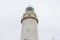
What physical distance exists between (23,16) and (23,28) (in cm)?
174

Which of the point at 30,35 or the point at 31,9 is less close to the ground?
the point at 31,9

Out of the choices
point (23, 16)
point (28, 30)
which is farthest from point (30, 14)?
point (28, 30)

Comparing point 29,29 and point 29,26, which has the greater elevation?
point 29,26

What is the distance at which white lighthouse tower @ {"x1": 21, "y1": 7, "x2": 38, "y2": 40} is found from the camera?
75.6 ft

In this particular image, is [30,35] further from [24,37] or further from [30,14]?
[30,14]

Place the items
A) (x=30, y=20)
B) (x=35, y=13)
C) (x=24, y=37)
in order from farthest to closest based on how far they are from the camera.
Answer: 1. (x=35, y=13)
2. (x=30, y=20)
3. (x=24, y=37)

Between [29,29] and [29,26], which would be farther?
[29,26]

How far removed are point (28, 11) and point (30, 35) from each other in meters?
3.92

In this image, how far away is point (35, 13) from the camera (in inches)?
1032

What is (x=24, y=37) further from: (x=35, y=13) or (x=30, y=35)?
(x=35, y=13)

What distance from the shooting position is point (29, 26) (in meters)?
24.0

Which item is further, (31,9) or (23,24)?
(31,9)

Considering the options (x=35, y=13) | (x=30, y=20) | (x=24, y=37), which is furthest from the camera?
(x=35, y=13)

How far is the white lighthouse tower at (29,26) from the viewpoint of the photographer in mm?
23038
